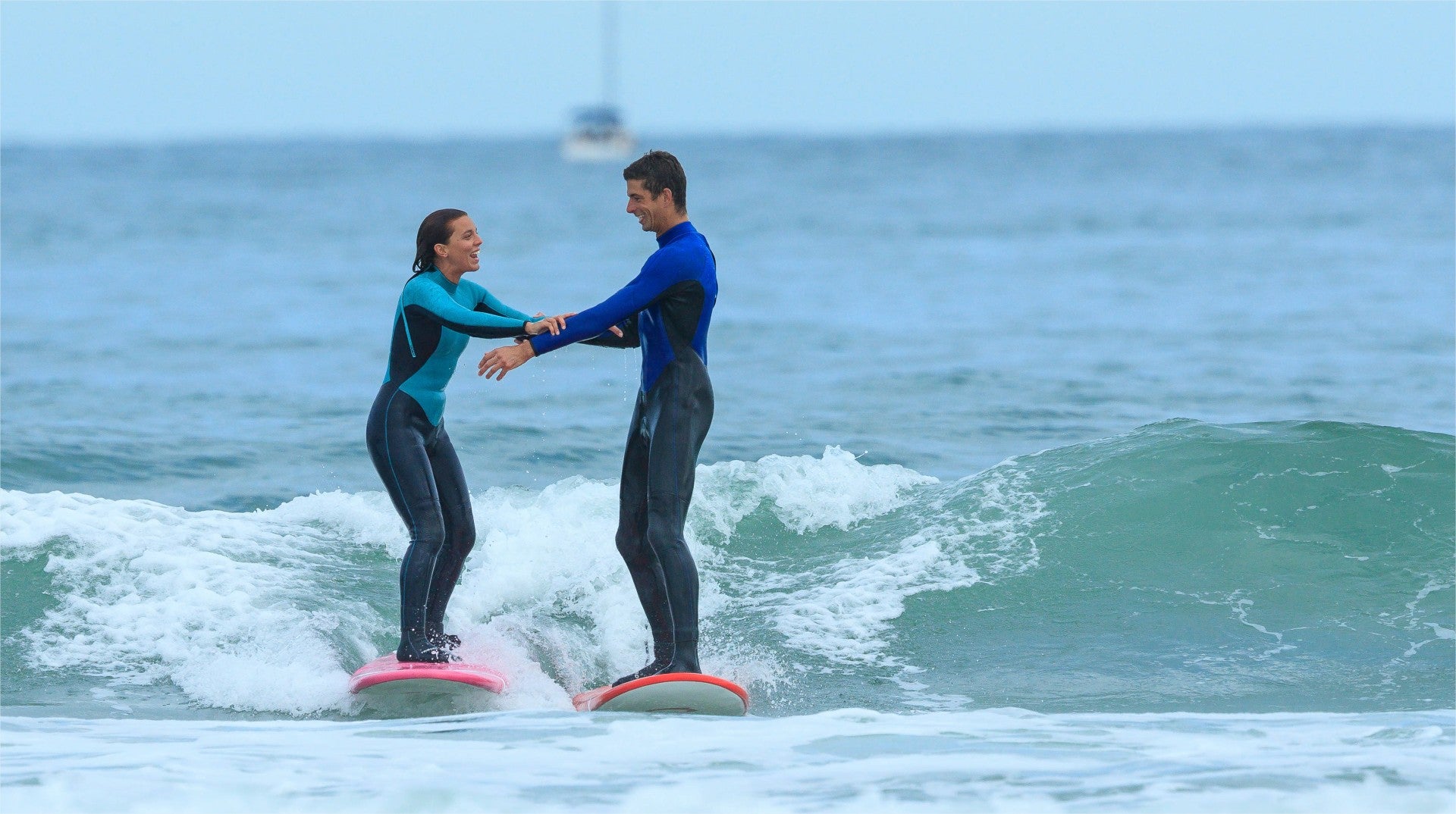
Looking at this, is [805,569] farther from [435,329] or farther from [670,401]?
[435,329]

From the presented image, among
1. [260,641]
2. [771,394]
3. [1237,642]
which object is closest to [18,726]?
[260,641]

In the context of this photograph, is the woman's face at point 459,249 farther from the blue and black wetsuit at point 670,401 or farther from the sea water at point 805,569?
the sea water at point 805,569

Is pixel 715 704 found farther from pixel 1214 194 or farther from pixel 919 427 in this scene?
pixel 1214 194

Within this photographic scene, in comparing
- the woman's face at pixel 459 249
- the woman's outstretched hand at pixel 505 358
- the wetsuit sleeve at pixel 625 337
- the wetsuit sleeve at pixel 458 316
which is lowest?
the woman's outstretched hand at pixel 505 358

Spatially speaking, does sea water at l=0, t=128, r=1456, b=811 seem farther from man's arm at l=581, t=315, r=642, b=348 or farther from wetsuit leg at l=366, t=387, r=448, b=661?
man's arm at l=581, t=315, r=642, b=348

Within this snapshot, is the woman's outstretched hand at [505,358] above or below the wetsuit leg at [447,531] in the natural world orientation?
above

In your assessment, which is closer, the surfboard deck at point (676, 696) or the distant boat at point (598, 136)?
the surfboard deck at point (676, 696)

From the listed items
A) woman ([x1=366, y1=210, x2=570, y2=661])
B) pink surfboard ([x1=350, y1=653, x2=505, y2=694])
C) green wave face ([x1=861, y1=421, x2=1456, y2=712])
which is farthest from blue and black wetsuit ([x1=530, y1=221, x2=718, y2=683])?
green wave face ([x1=861, y1=421, x2=1456, y2=712])

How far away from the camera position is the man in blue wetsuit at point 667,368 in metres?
6.15

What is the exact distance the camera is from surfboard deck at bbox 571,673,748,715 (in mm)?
6223

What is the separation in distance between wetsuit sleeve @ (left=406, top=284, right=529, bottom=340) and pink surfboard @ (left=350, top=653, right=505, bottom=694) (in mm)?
1456

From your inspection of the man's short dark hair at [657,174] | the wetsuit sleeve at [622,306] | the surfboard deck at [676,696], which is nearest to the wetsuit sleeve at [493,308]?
the wetsuit sleeve at [622,306]

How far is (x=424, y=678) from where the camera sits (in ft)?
21.2

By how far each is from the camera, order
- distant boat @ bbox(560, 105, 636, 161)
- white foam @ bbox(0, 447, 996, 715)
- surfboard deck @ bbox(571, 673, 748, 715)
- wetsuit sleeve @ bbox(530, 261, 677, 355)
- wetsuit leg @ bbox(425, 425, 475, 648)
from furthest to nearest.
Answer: distant boat @ bbox(560, 105, 636, 161) → white foam @ bbox(0, 447, 996, 715) → wetsuit leg @ bbox(425, 425, 475, 648) → surfboard deck @ bbox(571, 673, 748, 715) → wetsuit sleeve @ bbox(530, 261, 677, 355)
